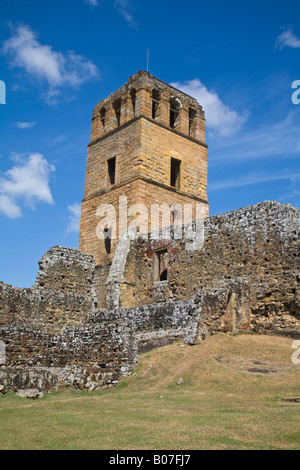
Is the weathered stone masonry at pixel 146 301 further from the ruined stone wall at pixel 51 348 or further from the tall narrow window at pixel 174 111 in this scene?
the tall narrow window at pixel 174 111

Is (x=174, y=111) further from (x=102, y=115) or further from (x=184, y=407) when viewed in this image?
(x=184, y=407)

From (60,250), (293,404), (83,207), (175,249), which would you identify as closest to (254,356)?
(293,404)

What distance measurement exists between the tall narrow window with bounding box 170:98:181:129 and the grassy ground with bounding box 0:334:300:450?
17.1 m

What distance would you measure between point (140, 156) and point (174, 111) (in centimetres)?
489

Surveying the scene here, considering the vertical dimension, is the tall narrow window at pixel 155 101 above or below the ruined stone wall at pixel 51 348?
above

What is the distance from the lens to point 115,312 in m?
15.5

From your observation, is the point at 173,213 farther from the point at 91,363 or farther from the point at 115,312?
the point at 91,363

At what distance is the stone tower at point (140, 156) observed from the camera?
918 inches

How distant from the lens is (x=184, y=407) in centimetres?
721

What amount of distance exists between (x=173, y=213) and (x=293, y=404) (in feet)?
56.7

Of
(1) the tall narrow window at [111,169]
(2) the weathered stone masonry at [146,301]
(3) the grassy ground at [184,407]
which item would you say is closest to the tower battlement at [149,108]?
(1) the tall narrow window at [111,169]

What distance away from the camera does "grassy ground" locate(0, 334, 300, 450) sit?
202 inches

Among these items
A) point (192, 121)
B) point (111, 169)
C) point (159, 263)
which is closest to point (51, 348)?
point (159, 263)

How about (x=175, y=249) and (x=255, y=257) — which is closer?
(x=255, y=257)
